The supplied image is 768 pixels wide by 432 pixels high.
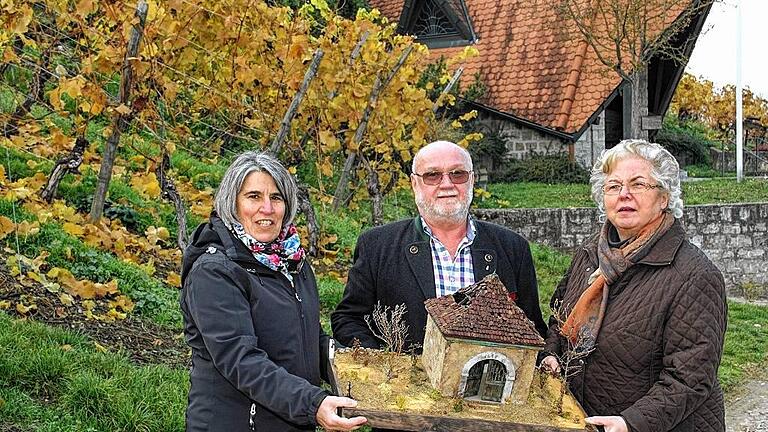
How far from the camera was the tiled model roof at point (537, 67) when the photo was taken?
1719 cm

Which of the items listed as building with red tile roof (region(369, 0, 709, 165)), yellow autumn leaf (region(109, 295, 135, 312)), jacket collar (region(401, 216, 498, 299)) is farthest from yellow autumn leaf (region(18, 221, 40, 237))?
building with red tile roof (region(369, 0, 709, 165))

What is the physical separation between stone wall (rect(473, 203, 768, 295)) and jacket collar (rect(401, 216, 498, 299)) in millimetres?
9481

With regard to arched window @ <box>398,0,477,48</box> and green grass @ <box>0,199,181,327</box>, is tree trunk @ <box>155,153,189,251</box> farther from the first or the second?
arched window @ <box>398,0,477,48</box>

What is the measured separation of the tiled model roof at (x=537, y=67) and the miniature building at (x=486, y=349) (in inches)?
567

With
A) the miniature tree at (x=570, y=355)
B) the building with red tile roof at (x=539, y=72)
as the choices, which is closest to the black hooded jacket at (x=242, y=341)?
the miniature tree at (x=570, y=355)

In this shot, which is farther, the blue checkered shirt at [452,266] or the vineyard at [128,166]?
the vineyard at [128,166]

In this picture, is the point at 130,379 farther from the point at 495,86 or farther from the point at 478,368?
the point at 495,86

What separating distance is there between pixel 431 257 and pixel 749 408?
4.40 meters

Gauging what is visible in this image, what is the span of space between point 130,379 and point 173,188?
155cm

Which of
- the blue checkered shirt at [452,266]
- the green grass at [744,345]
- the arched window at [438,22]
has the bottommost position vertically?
the green grass at [744,345]

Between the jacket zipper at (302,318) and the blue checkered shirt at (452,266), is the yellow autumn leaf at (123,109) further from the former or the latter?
the jacket zipper at (302,318)

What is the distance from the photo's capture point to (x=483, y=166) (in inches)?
713

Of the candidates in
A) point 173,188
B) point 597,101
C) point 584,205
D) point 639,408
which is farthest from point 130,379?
point 597,101

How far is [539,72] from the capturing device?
713 inches
